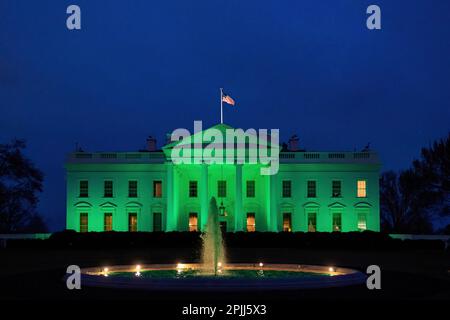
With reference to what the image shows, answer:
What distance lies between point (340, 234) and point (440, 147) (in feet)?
51.4

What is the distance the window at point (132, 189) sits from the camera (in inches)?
2601

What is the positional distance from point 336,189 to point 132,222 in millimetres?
19208

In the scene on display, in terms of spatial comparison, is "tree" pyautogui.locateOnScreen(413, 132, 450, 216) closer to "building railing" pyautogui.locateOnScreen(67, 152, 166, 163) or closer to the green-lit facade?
the green-lit facade

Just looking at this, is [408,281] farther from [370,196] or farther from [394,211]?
[394,211]

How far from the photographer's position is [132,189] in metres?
66.2

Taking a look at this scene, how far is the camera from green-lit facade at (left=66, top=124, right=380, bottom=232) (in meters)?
65.4

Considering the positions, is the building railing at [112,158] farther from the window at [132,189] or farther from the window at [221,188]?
the window at [221,188]

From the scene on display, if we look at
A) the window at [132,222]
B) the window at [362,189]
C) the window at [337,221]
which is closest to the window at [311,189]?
the window at [337,221]

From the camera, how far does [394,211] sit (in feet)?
283

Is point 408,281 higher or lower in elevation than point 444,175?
lower

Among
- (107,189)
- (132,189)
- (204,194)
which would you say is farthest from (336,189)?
(107,189)

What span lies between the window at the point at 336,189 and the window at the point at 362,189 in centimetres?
177
